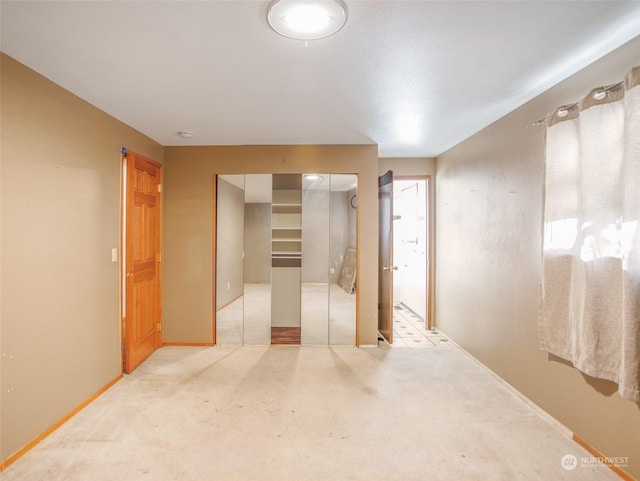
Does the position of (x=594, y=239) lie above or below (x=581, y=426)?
above

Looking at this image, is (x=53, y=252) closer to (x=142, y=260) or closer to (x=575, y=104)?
(x=142, y=260)

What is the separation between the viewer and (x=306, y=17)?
1.57 m

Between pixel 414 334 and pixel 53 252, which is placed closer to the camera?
pixel 53 252

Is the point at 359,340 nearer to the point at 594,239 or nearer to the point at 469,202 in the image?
the point at 469,202

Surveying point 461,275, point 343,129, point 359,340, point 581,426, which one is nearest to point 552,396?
point 581,426

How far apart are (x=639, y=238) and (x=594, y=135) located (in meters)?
0.66

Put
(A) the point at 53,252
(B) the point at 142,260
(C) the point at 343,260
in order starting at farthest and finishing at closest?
→ (C) the point at 343,260 → (B) the point at 142,260 → (A) the point at 53,252

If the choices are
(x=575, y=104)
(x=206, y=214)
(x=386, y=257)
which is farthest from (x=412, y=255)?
(x=575, y=104)

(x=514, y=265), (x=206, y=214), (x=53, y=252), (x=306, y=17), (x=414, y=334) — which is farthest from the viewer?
(x=414, y=334)

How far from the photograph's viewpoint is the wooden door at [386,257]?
387 centimetres

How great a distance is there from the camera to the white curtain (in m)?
1.62

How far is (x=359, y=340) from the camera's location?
12.8 feet

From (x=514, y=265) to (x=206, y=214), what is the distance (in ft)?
11.2

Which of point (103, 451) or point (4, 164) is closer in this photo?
point (4, 164)
